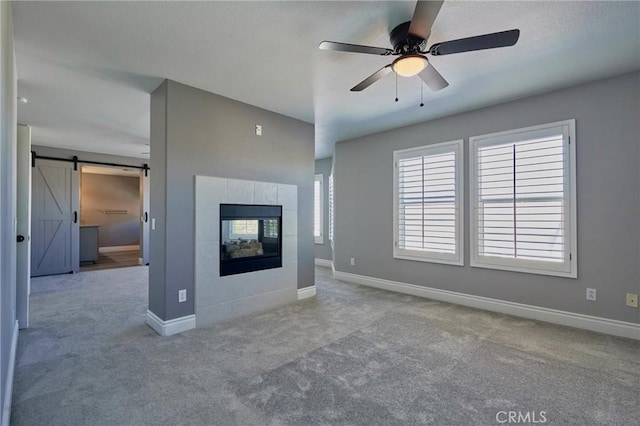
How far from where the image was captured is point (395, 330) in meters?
3.18

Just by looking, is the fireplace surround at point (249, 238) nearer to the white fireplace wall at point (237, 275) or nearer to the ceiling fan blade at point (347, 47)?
the white fireplace wall at point (237, 275)

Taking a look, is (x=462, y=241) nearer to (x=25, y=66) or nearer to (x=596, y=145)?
(x=596, y=145)

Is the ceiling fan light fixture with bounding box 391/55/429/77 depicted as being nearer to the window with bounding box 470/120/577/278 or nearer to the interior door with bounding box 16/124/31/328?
the window with bounding box 470/120/577/278

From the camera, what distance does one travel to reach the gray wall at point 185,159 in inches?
123

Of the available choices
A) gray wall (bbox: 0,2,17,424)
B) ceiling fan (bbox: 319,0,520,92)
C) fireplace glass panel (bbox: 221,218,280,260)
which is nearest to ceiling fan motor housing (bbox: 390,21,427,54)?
ceiling fan (bbox: 319,0,520,92)

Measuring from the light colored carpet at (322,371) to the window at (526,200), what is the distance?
0.76 meters

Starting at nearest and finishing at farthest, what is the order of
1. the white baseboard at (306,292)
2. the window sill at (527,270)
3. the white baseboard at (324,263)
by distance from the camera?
the window sill at (527,270) → the white baseboard at (306,292) → the white baseboard at (324,263)

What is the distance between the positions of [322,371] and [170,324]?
1.71 meters

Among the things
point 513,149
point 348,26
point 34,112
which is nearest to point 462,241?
point 513,149

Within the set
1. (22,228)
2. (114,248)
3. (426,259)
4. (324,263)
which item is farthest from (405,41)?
(114,248)

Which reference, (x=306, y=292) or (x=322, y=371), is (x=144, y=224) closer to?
(x=306, y=292)

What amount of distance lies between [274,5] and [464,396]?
9.60ft

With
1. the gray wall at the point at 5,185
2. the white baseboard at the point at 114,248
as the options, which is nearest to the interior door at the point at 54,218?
the white baseboard at the point at 114,248

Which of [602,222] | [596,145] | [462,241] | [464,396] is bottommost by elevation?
[464,396]
